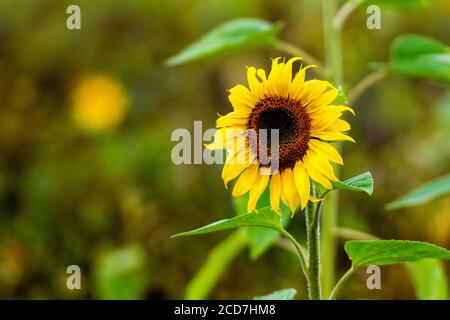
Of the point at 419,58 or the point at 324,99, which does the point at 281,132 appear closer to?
the point at 324,99

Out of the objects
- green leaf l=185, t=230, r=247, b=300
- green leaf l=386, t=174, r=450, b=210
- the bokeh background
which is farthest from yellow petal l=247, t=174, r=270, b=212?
the bokeh background

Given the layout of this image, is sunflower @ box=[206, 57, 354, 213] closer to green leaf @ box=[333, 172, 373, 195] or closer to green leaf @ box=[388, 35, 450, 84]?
green leaf @ box=[333, 172, 373, 195]

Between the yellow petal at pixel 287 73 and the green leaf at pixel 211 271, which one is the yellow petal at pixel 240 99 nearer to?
the yellow petal at pixel 287 73

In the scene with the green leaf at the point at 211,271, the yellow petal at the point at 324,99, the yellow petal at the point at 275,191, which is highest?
the yellow petal at the point at 324,99

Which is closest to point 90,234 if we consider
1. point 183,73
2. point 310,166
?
point 183,73

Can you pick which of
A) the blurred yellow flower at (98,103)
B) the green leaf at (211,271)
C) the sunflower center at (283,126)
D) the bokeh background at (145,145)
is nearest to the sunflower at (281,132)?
the sunflower center at (283,126)

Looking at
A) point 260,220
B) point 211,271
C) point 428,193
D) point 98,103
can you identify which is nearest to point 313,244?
point 260,220
